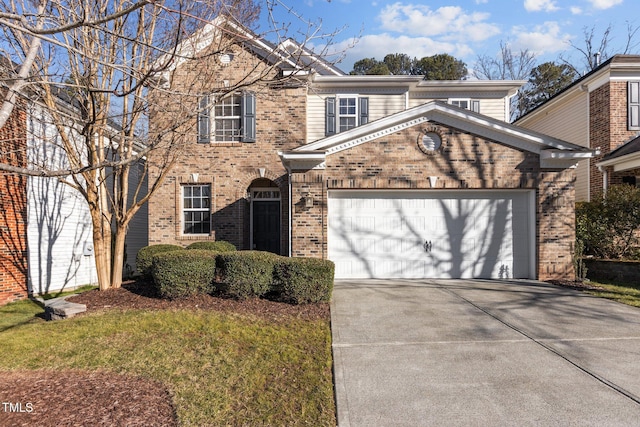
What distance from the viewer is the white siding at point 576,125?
1510 cm

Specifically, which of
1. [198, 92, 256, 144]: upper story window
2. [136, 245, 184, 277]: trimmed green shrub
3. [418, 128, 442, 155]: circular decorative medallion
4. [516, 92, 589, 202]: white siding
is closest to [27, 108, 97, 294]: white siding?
[136, 245, 184, 277]: trimmed green shrub

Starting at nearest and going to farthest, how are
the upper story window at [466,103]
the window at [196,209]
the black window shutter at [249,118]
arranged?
1. the black window shutter at [249,118]
2. the window at [196,209]
3. the upper story window at [466,103]

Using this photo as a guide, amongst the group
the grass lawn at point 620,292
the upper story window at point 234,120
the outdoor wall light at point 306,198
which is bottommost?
the grass lawn at point 620,292

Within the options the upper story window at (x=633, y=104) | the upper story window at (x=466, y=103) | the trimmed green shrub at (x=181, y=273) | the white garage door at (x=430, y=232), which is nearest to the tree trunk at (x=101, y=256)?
the trimmed green shrub at (x=181, y=273)

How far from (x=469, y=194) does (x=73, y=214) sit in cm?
1165

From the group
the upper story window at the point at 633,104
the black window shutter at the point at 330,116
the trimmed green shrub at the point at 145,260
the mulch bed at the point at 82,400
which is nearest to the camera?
the mulch bed at the point at 82,400

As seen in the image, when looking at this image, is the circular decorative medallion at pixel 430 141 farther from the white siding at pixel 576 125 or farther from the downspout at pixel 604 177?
the white siding at pixel 576 125

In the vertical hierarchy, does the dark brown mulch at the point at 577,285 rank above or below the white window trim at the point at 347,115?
below

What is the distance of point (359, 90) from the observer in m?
13.9

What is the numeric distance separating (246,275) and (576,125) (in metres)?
15.0

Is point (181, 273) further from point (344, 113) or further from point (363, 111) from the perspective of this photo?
point (363, 111)

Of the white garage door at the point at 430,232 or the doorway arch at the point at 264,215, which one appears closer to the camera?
the white garage door at the point at 430,232

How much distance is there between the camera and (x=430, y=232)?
10375 millimetres

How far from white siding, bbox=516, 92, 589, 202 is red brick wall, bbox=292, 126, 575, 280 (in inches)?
253
